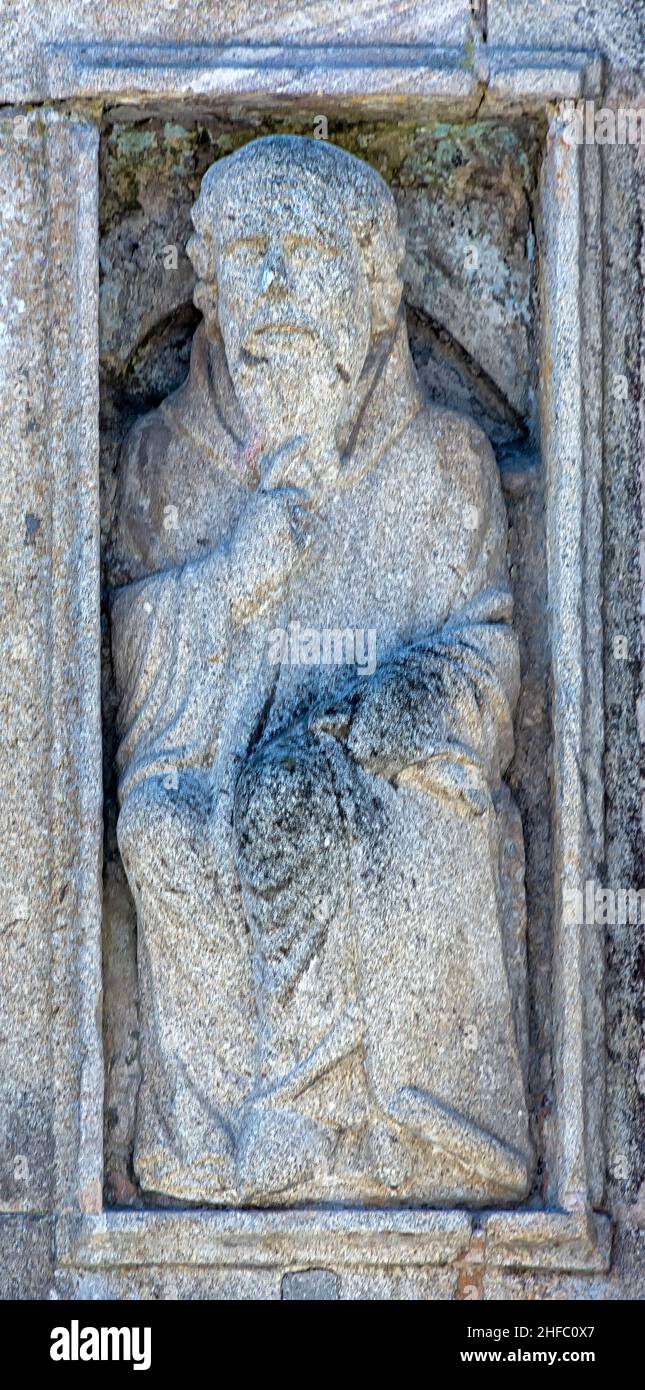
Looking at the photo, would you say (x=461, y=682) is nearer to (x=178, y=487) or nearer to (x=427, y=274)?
(x=178, y=487)

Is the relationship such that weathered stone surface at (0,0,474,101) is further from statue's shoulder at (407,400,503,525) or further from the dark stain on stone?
the dark stain on stone

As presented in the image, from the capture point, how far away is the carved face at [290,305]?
8344mm

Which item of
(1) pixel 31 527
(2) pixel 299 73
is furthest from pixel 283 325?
(1) pixel 31 527

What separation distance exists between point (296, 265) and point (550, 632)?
120cm

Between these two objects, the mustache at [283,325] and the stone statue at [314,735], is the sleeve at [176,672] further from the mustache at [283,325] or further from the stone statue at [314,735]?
the mustache at [283,325]

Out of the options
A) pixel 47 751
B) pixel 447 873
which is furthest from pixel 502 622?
pixel 47 751

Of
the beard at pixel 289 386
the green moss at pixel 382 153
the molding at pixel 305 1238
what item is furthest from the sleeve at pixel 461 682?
the molding at pixel 305 1238

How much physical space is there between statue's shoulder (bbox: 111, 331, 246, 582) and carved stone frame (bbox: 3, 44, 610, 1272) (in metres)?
0.25

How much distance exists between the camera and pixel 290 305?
8.36 m

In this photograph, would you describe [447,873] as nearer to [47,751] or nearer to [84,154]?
[47,751]

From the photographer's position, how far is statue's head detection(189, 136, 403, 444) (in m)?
8.35

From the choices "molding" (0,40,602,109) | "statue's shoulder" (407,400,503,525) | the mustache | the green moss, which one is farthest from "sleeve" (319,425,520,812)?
"molding" (0,40,602,109)

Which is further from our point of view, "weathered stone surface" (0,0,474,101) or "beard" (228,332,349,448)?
"weathered stone surface" (0,0,474,101)

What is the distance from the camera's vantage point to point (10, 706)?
8391mm
